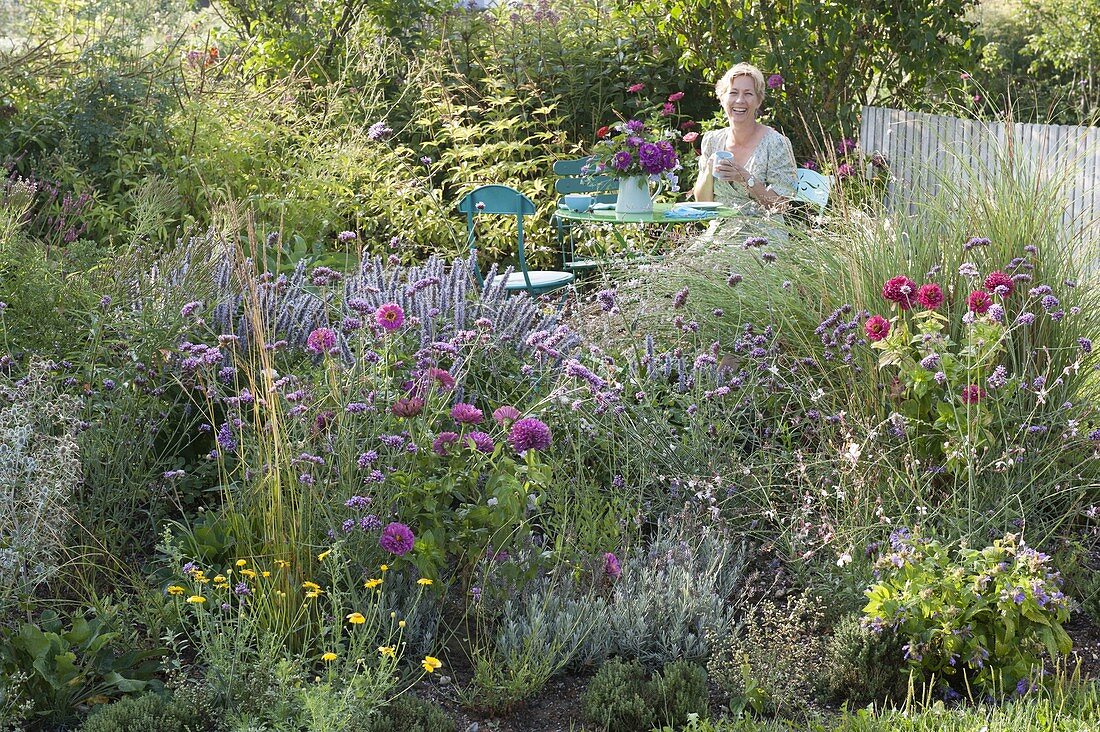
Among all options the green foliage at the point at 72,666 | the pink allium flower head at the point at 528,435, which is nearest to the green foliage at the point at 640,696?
the pink allium flower head at the point at 528,435

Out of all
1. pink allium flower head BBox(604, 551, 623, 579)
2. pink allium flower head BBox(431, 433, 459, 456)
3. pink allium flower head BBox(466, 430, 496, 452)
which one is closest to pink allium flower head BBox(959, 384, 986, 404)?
pink allium flower head BBox(604, 551, 623, 579)

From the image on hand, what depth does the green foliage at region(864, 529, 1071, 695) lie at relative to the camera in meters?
2.92

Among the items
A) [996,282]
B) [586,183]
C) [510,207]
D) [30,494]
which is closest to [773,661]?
[996,282]

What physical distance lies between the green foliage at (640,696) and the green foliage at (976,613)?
1.61ft

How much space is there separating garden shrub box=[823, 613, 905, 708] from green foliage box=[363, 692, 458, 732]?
987mm

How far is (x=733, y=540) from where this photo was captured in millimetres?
3723

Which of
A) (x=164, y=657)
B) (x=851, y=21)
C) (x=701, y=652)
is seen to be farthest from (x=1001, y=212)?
(x=851, y=21)

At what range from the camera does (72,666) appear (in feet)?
9.20

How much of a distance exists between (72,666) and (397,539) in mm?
811

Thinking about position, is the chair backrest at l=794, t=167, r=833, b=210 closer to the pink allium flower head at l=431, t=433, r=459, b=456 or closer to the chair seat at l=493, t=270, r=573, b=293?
the chair seat at l=493, t=270, r=573, b=293

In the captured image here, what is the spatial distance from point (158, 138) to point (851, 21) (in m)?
5.25

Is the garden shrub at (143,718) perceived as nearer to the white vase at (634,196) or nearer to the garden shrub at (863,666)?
the garden shrub at (863,666)

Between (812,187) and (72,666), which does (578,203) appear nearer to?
(812,187)

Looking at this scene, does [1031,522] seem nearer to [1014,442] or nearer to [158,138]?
[1014,442]
